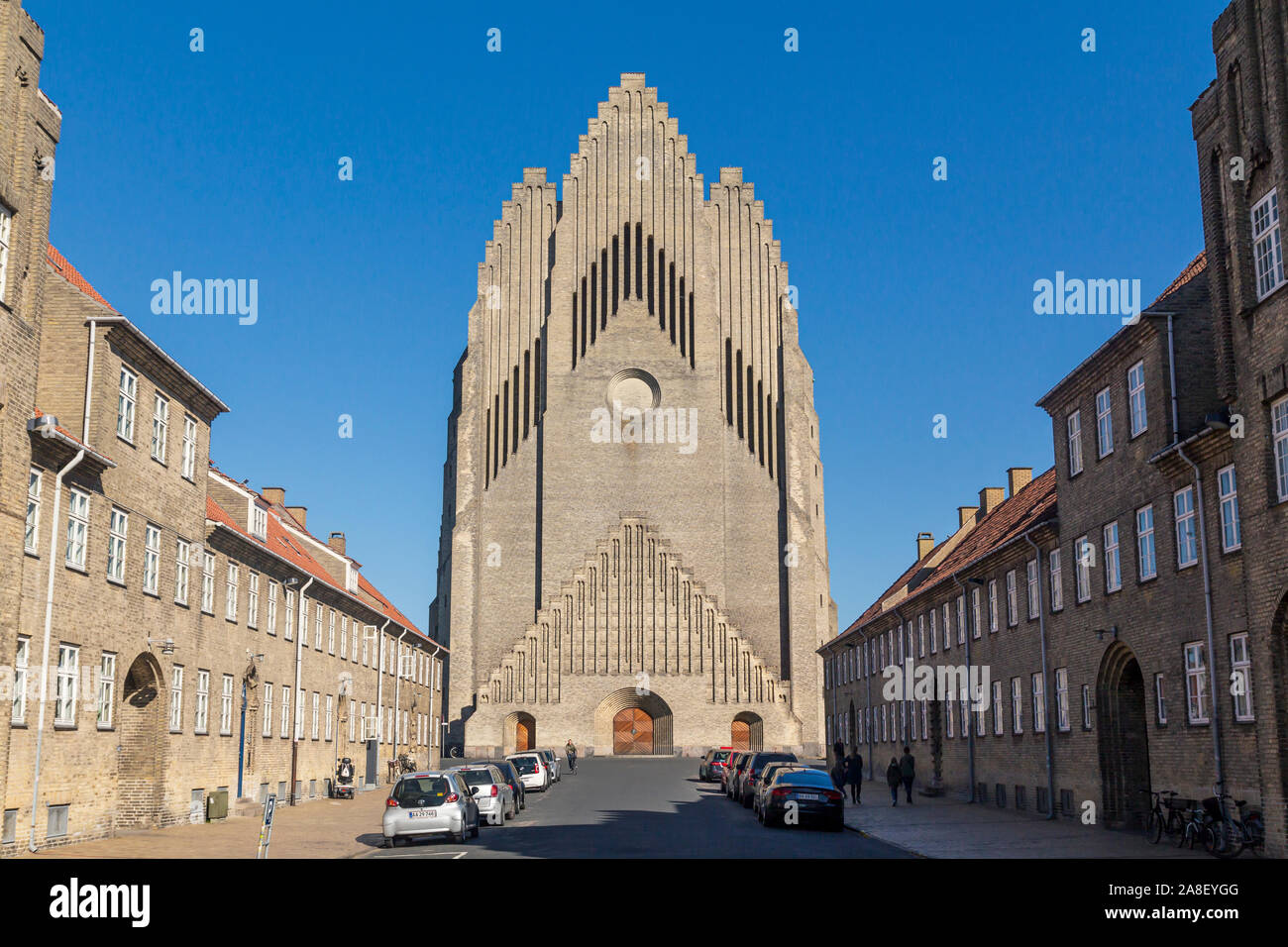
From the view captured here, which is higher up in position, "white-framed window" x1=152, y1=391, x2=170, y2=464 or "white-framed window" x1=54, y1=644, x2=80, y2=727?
"white-framed window" x1=152, y1=391, x2=170, y2=464

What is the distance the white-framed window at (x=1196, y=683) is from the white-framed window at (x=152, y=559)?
21.5 m

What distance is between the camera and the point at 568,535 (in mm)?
83438

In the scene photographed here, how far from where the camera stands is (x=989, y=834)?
89.7 ft

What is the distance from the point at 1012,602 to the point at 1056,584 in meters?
3.80

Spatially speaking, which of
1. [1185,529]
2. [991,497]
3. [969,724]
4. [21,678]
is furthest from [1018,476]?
[21,678]

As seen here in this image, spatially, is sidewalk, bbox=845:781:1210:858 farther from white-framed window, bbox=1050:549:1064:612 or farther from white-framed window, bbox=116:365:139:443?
white-framed window, bbox=116:365:139:443

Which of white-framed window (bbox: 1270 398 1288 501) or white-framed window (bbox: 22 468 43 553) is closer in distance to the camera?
white-framed window (bbox: 1270 398 1288 501)

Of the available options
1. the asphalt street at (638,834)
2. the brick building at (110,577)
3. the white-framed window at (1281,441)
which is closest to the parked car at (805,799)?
the asphalt street at (638,834)

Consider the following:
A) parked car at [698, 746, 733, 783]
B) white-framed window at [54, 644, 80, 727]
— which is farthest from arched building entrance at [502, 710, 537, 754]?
white-framed window at [54, 644, 80, 727]

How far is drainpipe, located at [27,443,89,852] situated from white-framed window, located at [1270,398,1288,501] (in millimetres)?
20525

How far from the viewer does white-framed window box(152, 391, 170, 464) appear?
29.7 metres
